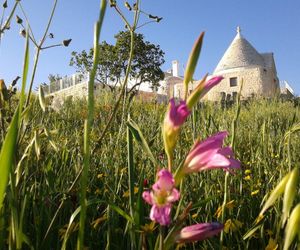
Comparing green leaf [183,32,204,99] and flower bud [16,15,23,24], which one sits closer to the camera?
green leaf [183,32,204,99]

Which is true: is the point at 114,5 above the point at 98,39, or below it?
above

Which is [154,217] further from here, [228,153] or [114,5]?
[114,5]

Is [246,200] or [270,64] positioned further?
[270,64]

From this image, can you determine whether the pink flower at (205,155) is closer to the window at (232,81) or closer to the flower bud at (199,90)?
the flower bud at (199,90)

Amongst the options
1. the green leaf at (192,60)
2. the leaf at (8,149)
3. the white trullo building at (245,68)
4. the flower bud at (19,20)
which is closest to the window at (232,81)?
the white trullo building at (245,68)

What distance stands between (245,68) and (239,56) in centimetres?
144

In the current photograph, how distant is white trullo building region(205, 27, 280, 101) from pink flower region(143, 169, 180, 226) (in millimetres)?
23024

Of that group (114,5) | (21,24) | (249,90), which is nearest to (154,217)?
(114,5)

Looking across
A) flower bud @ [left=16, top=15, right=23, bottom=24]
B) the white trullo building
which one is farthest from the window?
flower bud @ [left=16, top=15, right=23, bottom=24]

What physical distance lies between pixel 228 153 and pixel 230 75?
83.3 ft

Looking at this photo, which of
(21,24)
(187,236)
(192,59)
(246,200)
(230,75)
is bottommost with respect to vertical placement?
(246,200)

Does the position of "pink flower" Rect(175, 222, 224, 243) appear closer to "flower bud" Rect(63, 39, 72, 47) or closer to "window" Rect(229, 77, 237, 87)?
"flower bud" Rect(63, 39, 72, 47)

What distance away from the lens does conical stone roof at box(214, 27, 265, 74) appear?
81.3 feet

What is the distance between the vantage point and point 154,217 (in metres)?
0.33
